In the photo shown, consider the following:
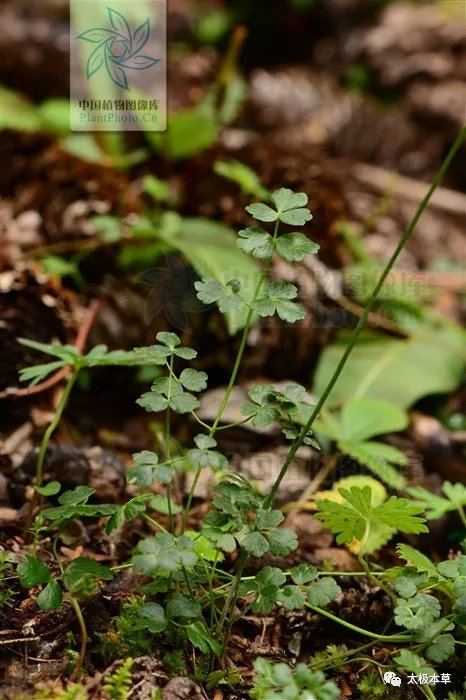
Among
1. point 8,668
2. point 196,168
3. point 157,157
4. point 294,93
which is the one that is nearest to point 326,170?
point 196,168

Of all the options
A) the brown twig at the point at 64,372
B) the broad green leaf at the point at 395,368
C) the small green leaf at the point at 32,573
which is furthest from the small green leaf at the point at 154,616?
the broad green leaf at the point at 395,368

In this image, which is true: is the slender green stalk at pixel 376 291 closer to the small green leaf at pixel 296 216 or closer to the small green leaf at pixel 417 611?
the small green leaf at pixel 296 216

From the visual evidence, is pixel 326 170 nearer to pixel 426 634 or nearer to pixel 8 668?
pixel 426 634

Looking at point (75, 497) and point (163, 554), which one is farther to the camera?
point (75, 497)

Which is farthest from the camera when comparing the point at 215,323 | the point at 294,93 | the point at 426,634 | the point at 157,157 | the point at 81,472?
the point at 294,93

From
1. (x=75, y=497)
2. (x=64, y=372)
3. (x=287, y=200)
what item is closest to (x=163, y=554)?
(x=75, y=497)

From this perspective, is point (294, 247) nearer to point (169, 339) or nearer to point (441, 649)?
point (169, 339)
